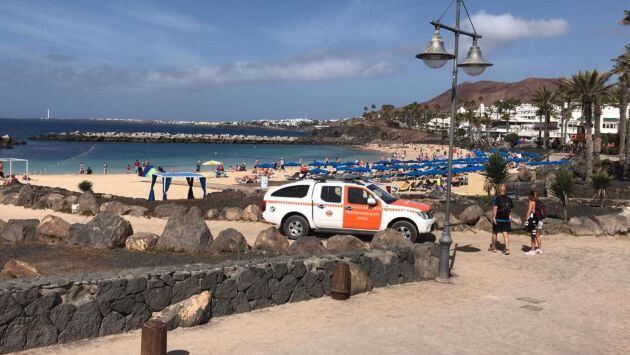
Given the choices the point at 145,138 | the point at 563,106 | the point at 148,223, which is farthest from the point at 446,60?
the point at 145,138

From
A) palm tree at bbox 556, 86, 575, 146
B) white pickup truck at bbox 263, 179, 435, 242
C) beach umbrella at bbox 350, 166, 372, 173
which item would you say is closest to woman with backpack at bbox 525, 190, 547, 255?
white pickup truck at bbox 263, 179, 435, 242

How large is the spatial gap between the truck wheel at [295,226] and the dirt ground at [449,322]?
419cm

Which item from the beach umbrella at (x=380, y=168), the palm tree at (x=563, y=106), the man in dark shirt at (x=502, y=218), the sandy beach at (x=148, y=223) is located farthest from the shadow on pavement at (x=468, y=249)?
the palm tree at (x=563, y=106)

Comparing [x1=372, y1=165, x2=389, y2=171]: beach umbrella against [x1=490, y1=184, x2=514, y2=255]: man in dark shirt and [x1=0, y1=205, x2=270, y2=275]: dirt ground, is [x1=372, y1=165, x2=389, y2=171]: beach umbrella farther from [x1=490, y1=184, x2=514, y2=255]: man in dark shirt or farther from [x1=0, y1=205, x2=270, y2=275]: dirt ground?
[x1=0, y1=205, x2=270, y2=275]: dirt ground

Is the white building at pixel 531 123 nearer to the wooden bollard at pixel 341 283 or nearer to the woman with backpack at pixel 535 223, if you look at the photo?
the woman with backpack at pixel 535 223

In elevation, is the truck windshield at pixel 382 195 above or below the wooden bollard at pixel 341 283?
above

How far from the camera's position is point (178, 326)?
7637mm

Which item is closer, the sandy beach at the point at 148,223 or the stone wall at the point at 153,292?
the stone wall at the point at 153,292

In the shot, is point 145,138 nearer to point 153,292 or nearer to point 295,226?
point 295,226

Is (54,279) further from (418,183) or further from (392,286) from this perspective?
(418,183)

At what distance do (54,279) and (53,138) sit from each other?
426 feet

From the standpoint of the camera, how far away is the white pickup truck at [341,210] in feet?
45.2

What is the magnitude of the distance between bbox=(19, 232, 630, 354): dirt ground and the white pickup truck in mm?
2326

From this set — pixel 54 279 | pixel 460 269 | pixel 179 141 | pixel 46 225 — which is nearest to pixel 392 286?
pixel 460 269
